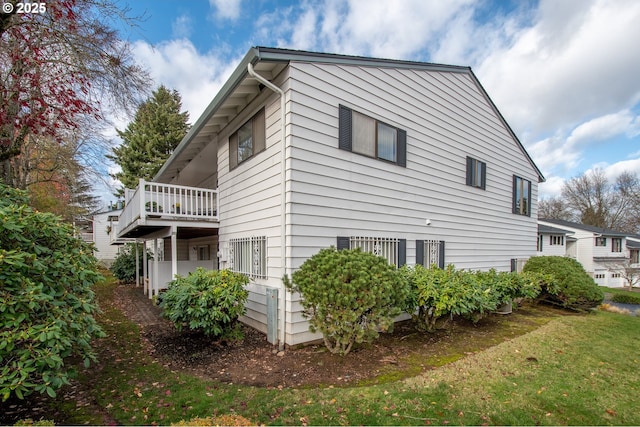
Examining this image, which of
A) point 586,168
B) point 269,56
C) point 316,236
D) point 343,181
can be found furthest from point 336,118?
point 586,168

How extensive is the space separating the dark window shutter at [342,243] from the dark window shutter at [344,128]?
1883 millimetres

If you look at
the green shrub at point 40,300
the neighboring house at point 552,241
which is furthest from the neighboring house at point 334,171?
the neighboring house at point 552,241

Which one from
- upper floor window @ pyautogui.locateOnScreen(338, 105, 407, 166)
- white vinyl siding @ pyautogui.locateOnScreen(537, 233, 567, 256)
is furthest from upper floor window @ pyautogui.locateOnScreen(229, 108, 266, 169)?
white vinyl siding @ pyautogui.locateOnScreen(537, 233, 567, 256)

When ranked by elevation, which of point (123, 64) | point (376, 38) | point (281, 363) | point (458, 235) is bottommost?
point (281, 363)

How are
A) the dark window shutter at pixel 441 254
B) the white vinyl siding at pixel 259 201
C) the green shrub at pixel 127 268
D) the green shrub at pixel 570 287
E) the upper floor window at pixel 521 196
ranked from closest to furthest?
the white vinyl siding at pixel 259 201 < the dark window shutter at pixel 441 254 < the green shrub at pixel 570 287 < the upper floor window at pixel 521 196 < the green shrub at pixel 127 268

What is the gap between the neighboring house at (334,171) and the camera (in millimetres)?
5652

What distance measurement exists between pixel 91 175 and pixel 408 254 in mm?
12215

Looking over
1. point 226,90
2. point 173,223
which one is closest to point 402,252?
point 226,90

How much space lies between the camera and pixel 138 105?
7.18 m

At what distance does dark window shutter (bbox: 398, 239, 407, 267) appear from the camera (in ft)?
24.3

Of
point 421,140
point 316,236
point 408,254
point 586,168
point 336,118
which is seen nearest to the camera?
point 316,236

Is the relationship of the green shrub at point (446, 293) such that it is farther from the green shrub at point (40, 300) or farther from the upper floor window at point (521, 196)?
the upper floor window at point (521, 196)

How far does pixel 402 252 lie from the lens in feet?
24.5

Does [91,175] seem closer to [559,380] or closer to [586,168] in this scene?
[559,380]
